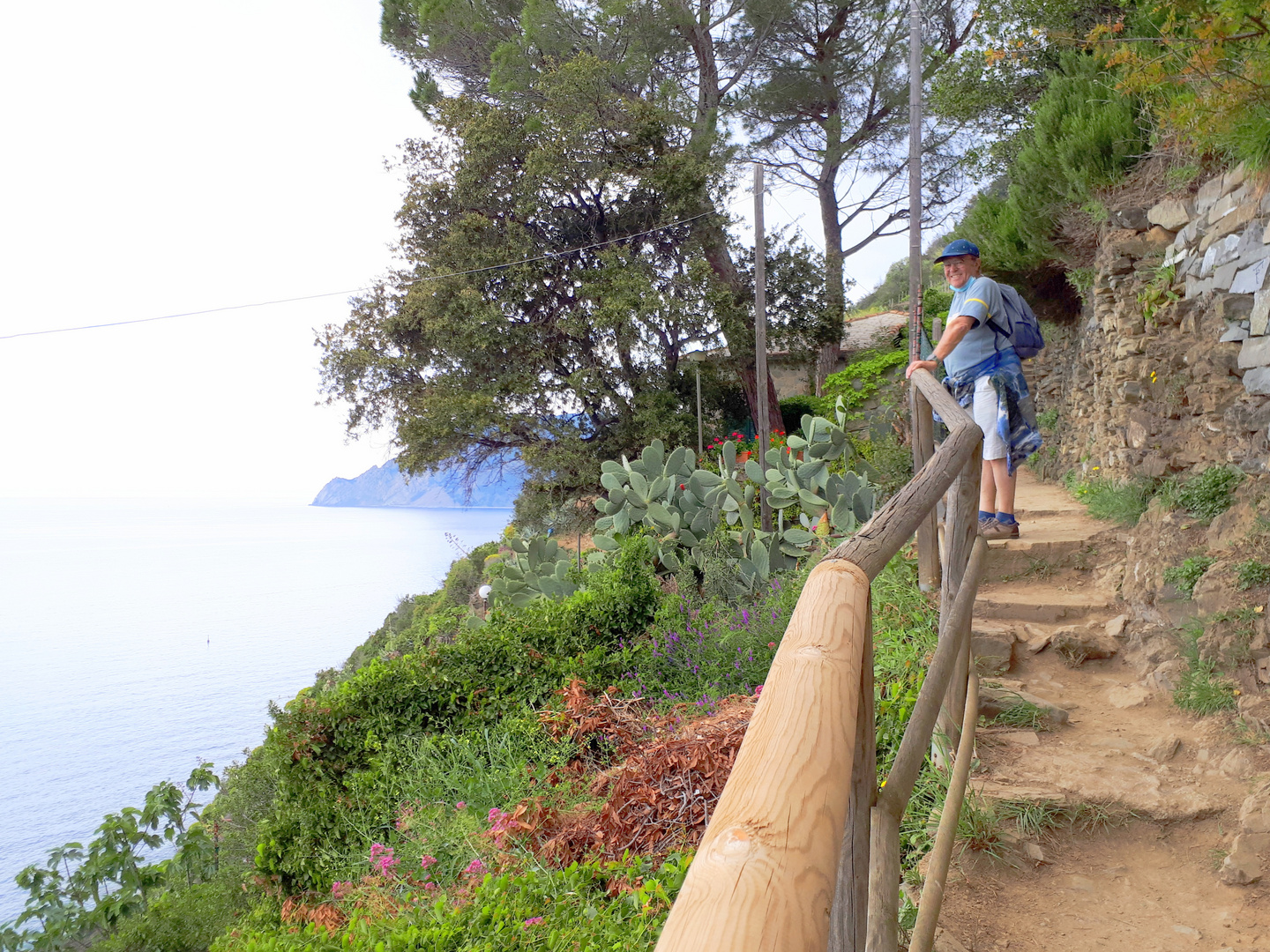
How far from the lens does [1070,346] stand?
8.48 metres

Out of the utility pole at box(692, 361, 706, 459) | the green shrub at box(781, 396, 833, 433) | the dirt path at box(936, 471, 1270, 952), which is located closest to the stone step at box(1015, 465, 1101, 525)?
the dirt path at box(936, 471, 1270, 952)

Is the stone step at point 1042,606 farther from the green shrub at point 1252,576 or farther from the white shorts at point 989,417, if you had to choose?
the white shorts at point 989,417

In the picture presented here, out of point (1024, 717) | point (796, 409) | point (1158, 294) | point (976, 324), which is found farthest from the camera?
point (796, 409)

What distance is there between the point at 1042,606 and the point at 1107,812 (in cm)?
144

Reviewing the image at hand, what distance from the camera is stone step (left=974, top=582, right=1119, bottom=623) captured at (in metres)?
3.57

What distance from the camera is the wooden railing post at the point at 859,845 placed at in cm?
101

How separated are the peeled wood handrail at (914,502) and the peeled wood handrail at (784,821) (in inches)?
16.2

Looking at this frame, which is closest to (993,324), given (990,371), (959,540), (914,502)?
(990,371)

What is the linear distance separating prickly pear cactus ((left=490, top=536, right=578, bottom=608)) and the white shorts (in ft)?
12.3

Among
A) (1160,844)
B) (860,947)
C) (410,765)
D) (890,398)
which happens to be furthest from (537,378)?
(860,947)

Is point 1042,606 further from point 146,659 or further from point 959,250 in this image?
point 146,659

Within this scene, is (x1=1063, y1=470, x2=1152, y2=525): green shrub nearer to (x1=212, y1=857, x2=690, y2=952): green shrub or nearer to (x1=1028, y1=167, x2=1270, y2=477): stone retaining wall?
(x1=1028, y1=167, x2=1270, y2=477): stone retaining wall

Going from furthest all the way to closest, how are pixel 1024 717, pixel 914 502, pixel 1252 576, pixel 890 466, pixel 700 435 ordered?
pixel 700 435
pixel 890 466
pixel 1252 576
pixel 1024 717
pixel 914 502

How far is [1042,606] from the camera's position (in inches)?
141
